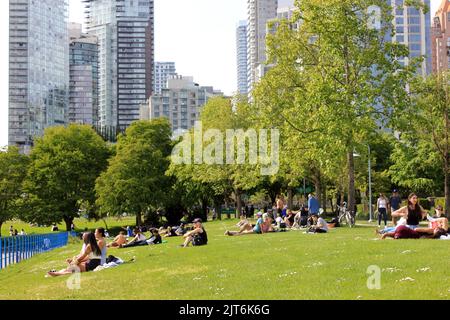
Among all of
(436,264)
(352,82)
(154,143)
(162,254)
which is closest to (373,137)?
(352,82)

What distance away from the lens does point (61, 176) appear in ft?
251

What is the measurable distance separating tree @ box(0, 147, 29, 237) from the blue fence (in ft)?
106

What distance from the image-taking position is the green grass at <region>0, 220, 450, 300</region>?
1228cm

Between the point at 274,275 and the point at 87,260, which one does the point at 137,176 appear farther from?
the point at 274,275

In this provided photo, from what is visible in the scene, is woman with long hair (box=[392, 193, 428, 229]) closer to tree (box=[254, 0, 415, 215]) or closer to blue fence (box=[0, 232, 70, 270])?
tree (box=[254, 0, 415, 215])

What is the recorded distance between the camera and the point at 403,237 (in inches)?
857

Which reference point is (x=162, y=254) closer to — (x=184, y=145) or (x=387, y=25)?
(x=387, y=25)

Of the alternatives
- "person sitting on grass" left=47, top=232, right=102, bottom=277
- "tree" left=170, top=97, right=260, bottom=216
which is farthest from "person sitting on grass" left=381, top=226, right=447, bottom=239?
"tree" left=170, top=97, right=260, bottom=216

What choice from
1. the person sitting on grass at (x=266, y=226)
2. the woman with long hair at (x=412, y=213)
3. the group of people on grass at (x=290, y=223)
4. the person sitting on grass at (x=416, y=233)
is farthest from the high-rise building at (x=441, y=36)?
the person sitting on grass at (x=416, y=233)

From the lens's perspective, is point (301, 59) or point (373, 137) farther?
point (301, 59)

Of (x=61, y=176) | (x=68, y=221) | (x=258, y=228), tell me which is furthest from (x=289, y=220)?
(x=68, y=221)

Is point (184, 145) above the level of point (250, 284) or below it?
above

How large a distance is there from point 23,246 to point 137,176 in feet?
120

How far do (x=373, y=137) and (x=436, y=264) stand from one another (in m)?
22.0
